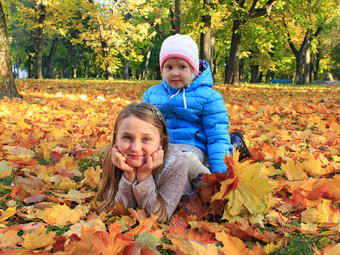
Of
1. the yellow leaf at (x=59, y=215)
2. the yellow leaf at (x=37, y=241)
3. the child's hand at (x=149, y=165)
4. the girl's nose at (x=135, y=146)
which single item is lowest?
the yellow leaf at (x=59, y=215)

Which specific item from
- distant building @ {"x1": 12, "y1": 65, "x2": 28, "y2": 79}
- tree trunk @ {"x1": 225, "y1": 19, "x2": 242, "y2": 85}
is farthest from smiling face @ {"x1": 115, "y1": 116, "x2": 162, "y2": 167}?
distant building @ {"x1": 12, "y1": 65, "x2": 28, "y2": 79}

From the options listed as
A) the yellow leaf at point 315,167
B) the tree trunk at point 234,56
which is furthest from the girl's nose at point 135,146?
the tree trunk at point 234,56

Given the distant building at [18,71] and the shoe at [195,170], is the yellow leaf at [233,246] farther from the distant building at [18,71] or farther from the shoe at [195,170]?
the distant building at [18,71]

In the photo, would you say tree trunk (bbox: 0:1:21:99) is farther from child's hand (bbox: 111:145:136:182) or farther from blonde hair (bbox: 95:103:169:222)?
child's hand (bbox: 111:145:136:182)

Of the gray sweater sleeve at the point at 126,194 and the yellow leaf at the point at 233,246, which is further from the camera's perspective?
the gray sweater sleeve at the point at 126,194

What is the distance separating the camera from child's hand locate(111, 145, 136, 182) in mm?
1550

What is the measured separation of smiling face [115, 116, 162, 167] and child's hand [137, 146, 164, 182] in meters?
0.04

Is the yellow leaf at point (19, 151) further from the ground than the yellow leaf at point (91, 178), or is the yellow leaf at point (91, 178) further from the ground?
the yellow leaf at point (19, 151)

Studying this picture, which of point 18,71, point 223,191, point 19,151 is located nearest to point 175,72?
point 223,191

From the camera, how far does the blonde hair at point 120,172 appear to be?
166cm

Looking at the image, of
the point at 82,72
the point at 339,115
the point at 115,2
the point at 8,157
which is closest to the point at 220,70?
the point at 82,72

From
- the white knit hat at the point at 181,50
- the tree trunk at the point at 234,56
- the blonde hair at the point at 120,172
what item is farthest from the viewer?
the tree trunk at the point at 234,56

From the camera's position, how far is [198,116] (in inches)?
89.0

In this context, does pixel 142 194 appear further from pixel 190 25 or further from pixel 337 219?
pixel 190 25
